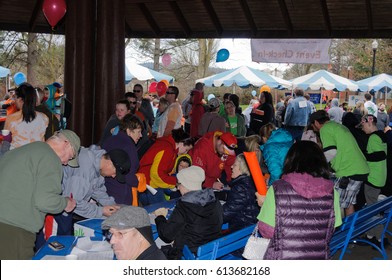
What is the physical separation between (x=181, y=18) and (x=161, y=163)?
558 centimetres

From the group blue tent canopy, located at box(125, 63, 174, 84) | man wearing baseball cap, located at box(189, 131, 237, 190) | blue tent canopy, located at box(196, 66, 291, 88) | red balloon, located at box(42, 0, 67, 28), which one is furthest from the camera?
blue tent canopy, located at box(196, 66, 291, 88)

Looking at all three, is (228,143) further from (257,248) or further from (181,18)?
(181,18)

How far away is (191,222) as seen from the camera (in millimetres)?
3996

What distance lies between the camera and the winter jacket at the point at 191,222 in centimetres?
394

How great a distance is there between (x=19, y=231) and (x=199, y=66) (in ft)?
93.9

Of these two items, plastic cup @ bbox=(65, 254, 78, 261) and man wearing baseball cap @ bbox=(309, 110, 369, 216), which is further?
man wearing baseball cap @ bbox=(309, 110, 369, 216)

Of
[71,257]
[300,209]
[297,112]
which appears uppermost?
[297,112]

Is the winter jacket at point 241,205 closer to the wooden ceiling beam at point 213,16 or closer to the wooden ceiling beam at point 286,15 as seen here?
the wooden ceiling beam at point 286,15

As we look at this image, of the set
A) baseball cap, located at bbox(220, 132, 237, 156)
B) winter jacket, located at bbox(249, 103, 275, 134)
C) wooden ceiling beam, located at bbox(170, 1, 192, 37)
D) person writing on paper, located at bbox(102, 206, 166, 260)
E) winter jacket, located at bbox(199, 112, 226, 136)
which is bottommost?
person writing on paper, located at bbox(102, 206, 166, 260)

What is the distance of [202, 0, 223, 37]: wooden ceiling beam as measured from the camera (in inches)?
397

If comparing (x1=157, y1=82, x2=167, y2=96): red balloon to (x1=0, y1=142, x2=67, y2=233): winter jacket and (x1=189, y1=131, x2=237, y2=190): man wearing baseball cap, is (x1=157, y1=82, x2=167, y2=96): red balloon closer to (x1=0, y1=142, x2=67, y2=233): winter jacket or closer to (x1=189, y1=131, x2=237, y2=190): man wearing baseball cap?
(x1=189, y1=131, x2=237, y2=190): man wearing baseball cap

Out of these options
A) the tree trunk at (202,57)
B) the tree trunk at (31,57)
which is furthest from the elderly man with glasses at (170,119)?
the tree trunk at (202,57)

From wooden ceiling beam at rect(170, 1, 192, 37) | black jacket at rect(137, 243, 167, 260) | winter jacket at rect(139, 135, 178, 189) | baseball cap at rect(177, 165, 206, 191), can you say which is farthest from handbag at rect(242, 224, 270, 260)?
wooden ceiling beam at rect(170, 1, 192, 37)

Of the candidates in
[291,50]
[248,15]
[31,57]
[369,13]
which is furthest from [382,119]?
[31,57]
